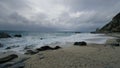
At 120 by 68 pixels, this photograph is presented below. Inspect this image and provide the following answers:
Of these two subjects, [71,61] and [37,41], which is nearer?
[71,61]

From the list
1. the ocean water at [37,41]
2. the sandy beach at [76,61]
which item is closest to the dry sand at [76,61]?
the sandy beach at [76,61]

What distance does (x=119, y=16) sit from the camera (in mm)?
90250

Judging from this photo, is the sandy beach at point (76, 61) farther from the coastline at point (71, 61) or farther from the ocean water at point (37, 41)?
the ocean water at point (37, 41)

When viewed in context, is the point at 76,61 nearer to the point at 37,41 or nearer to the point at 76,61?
the point at 76,61

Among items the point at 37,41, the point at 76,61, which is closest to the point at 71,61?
the point at 76,61

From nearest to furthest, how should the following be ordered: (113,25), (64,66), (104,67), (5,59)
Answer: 1. (104,67)
2. (64,66)
3. (5,59)
4. (113,25)

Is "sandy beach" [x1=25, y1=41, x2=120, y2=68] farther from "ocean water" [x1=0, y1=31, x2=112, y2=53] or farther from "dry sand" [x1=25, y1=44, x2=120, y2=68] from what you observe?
"ocean water" [x1=0, y1=31, x2=112, y2=53]

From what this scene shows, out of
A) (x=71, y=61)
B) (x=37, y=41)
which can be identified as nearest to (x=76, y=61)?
(x=71, y=61)

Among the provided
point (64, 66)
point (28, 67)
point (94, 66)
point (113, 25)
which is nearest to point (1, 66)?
point (28, 67)

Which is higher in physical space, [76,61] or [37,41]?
[76,61]

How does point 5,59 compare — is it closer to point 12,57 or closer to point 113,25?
point 12,57

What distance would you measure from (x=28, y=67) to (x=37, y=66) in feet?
2.29

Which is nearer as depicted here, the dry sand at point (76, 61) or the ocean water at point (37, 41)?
the dry sand at point (76, 61)

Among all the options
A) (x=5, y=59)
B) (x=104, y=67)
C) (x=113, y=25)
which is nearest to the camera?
(x=104, y=67)
